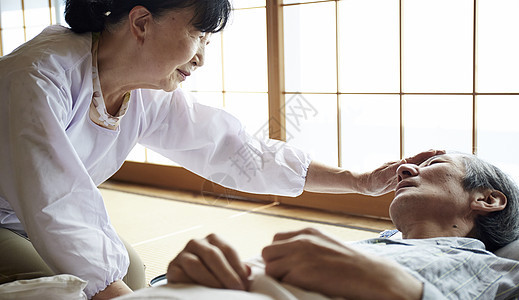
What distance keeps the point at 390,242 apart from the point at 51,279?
2.42 feet

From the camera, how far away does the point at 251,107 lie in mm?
4152

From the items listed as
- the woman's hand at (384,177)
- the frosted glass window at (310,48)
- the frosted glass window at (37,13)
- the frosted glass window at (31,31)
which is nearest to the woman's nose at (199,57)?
the woman's hand at (384,177)

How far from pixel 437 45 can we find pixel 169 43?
6.59ft

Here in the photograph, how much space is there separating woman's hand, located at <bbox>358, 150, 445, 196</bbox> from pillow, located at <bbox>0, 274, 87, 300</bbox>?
899 millimetres

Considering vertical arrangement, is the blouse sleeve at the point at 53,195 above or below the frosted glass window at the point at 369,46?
below

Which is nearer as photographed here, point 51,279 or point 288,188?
point 51,279

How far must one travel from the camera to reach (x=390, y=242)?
4.62ft

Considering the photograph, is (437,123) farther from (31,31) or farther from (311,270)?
(31,31)

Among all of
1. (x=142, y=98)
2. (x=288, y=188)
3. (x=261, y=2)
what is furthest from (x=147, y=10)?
(x=261, y=2)

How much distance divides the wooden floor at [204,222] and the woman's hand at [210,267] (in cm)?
170

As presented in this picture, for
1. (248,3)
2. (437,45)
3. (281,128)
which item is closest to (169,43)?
(437,45)

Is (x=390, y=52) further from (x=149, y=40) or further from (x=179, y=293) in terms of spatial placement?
(x=179, y=293)

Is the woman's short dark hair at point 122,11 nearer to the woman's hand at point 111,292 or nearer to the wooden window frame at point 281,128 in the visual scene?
the woman's hand at point 111,292

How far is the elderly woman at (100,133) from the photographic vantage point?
53.7 inches
